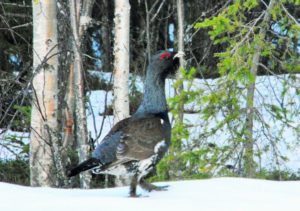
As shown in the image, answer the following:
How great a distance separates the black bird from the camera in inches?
218

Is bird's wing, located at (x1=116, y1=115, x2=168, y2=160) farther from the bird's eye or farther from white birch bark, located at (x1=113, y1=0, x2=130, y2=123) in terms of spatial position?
white birch bark, located at (x1=113, y1=0, x2=130, y2=123)

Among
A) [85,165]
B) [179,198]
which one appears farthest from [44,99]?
[179,198]

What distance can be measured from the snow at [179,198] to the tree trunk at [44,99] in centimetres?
261

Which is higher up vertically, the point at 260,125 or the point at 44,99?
the point at 44,99

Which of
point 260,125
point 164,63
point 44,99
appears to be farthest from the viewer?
point 260,125

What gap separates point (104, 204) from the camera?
4.71 m

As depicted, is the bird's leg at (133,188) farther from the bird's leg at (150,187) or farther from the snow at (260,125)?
the snow at (260,125)

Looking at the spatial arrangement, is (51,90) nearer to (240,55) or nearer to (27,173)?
(240,55)

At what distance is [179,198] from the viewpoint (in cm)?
520

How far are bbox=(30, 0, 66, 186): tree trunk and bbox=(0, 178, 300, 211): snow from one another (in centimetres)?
261

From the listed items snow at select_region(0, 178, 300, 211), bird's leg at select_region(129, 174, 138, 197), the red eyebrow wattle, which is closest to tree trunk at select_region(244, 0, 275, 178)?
the red eyebrow wattle

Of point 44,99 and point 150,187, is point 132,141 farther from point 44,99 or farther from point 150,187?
point 44,99

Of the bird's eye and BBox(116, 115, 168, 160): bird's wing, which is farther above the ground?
the bird's eye

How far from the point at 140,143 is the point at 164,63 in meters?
0.87
